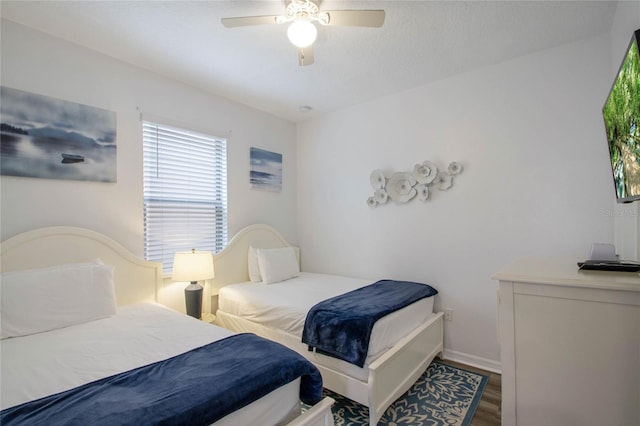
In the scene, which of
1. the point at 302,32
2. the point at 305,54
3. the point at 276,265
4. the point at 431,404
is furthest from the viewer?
the point at 276,265

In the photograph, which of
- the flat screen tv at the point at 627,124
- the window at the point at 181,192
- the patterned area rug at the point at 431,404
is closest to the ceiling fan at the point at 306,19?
the flat screen tv at the point at 627,124

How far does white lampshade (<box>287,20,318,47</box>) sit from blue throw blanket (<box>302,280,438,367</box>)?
1.76 meters

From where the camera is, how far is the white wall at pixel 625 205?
1621mm

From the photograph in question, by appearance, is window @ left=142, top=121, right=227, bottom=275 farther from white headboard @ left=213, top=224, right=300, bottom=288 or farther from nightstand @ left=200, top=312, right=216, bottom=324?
nightstand @ left=200, top=312, right=216, bottom=324

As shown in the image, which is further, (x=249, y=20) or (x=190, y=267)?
(x=190, y=267)

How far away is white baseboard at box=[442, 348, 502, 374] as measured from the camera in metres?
2.67

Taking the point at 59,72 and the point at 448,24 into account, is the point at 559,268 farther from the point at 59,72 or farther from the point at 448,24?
the point at 59,72

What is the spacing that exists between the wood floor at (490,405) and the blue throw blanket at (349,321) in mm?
828

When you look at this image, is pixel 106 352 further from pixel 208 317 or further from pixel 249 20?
pixel 249 20

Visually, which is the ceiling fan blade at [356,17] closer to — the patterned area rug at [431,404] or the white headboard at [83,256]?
the white headboard at [83,256]

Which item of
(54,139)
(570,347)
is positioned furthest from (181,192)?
(570,347)

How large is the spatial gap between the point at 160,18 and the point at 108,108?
92cm

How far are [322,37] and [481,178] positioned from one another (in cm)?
185

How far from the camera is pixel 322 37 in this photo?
7.45 feet
